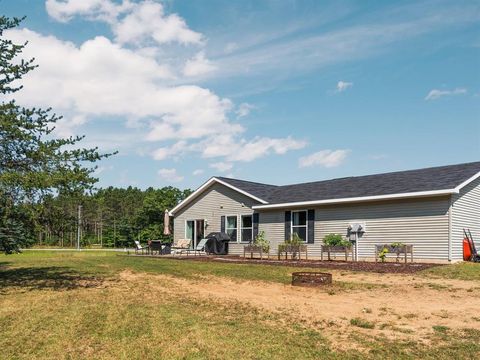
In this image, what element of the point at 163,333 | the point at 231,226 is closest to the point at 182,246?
the point at 231,226

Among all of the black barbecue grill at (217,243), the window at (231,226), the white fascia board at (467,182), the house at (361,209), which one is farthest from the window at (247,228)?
the white fascia board at (467,182)

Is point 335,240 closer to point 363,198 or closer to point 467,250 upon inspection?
point 363,198

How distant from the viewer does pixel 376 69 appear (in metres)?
18.0

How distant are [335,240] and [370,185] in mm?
3192

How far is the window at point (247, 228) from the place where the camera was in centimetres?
2509

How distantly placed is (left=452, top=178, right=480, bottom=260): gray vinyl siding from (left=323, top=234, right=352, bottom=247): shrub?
423 centimetres

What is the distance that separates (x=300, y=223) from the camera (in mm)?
22656

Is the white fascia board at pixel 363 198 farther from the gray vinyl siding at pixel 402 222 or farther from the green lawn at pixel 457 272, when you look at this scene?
the green lawn at pixel 457 272

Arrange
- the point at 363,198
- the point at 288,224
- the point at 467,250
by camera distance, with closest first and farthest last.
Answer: the point at 467,250 → the point at 363,198 → the point at 288,224

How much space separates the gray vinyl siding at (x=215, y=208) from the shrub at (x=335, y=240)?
5.50m

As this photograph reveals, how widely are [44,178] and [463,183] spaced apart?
14.5m

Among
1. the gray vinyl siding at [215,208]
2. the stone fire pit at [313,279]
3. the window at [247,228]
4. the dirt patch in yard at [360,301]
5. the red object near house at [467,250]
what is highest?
the gray vinyl siding at [215,208]

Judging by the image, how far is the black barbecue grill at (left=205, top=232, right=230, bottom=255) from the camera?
25.4 m

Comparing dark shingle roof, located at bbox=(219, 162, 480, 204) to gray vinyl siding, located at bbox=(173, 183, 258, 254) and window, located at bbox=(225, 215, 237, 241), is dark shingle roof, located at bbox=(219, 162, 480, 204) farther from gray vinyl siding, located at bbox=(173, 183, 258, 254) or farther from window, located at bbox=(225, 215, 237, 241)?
window, located at bbox=(225, 215, 237, 241)
